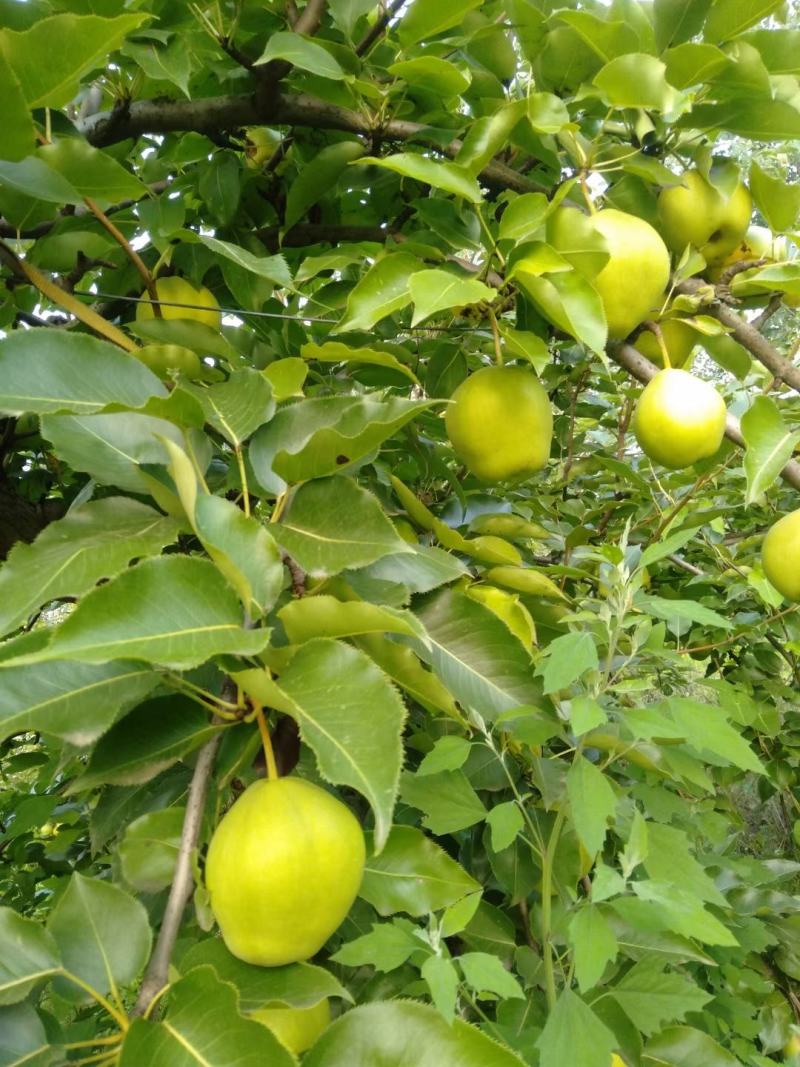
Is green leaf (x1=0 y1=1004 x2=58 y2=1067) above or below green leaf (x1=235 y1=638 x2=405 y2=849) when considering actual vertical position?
below

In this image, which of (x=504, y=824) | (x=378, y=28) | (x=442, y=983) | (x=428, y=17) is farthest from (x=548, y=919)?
(x=378, y=28)

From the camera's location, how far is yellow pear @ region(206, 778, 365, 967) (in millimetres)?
607

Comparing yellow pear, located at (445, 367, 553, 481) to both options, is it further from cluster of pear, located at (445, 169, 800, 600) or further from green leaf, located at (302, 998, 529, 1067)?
green leaf, located at (302, 998, 529, 1067)

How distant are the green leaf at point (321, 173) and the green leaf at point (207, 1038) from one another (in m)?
1.13

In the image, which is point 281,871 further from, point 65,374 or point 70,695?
point 65,374

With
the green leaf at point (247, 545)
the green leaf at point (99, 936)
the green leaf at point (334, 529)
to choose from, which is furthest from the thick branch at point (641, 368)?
the green leaf at point (99, 936)

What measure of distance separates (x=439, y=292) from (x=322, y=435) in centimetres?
26

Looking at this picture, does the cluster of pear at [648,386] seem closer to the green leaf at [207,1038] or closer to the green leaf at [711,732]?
the green leaf at [711,732]

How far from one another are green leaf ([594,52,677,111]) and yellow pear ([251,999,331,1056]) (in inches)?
42.3

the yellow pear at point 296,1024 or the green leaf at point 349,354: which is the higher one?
Result: the green leaf at point 349,354

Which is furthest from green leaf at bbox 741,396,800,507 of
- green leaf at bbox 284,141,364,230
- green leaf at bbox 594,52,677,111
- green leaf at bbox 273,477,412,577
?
green leaf at bbox 284,141,364,230

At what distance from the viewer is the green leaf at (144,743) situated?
2.39 ft

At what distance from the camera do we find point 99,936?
665 mm

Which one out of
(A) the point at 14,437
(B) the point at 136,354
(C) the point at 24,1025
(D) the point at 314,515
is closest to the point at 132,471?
(D) the point at 314,515
